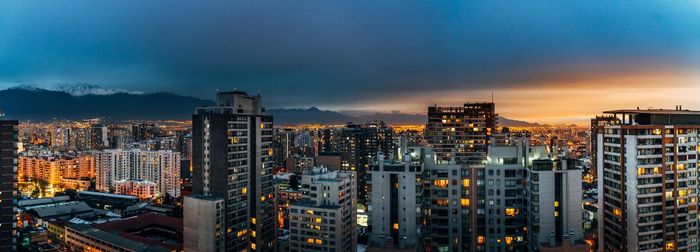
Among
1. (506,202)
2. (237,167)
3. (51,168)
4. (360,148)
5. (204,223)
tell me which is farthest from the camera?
(51,168)

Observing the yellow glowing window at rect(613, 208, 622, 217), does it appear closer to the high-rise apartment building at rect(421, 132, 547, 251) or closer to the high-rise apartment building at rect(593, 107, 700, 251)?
the high-rise apartment building at rect(593, 107, 700, 251)

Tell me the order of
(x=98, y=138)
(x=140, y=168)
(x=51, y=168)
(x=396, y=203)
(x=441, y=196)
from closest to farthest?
(x=396, y=203) < (x=441, y=196) < (x=140, y=168) < (x=51, y=168) < (x=98, y=138)

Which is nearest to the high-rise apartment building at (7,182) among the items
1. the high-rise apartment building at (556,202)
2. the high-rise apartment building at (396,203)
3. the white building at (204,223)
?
the white building at (204,223)

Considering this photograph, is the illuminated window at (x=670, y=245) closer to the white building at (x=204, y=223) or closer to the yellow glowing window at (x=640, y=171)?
the yellow glowing window at (x=640, y=171)

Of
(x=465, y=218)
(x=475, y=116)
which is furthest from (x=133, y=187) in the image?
(x=465, y=218)

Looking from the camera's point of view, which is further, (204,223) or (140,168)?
(140,168)

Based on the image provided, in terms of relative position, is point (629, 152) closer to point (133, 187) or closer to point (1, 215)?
point (1, 215)

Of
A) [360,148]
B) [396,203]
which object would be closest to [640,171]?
[396,203]

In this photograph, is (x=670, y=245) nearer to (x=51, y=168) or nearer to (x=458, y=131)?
(x=458, y=131)

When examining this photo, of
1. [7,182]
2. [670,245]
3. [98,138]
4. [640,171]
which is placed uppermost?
[98,138]
